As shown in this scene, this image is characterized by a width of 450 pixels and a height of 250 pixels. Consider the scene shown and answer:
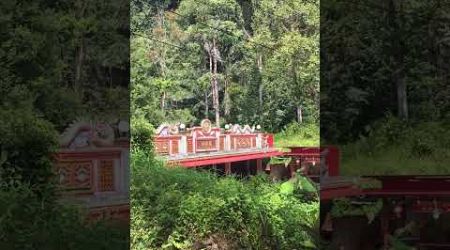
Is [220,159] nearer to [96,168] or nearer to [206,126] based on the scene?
[206,126]

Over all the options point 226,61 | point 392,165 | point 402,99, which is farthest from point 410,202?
point 226,61

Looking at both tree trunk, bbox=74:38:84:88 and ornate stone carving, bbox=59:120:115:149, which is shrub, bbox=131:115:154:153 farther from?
tree trunk, bbox=74:38:84:88

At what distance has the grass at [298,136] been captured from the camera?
3521 mm

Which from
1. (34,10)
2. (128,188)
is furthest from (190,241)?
(34,10)

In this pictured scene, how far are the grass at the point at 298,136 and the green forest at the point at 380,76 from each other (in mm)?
45

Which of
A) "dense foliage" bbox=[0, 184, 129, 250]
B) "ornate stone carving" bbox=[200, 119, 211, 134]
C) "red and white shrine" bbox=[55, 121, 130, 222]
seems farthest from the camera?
"ornate stone carving" bbox=[200, 119, 211, 134]

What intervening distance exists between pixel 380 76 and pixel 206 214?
1239mm

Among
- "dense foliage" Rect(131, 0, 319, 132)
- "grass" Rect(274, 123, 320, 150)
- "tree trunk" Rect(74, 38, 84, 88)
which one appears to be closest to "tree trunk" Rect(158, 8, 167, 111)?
"dense foliage" Rect(131, 0, 319, 132)

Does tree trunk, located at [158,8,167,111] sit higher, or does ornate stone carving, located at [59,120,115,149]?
tree trunk, located at [158,8,167,111]

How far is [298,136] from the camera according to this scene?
140 inches

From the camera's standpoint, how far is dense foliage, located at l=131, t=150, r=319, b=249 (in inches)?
134

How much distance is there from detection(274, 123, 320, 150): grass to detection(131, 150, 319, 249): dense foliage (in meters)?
0.30

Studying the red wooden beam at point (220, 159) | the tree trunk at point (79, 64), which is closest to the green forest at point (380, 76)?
the red wooden beam at point (220, 159)

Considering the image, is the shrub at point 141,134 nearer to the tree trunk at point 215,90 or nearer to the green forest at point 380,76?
the tree trunk at point 215,90
